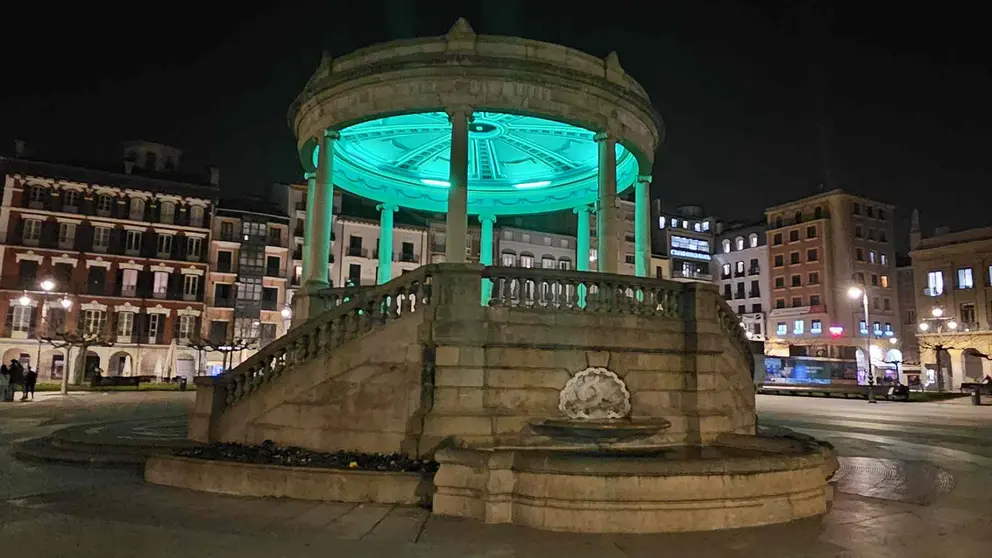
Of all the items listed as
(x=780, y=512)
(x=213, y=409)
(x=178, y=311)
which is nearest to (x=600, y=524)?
(x=780, y=512)

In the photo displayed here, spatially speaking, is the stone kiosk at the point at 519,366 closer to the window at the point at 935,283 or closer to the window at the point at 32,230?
the window at the point at 32,230

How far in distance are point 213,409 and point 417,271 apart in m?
5.37

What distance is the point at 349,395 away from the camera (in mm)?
12922

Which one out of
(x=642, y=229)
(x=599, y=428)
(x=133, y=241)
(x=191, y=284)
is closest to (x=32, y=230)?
(x=133, y=241)

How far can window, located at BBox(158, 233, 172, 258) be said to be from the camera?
66.3 metres

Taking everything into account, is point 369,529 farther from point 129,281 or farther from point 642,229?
point 129,281

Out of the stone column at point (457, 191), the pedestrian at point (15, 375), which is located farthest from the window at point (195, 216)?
the stone column at point (457, 191)

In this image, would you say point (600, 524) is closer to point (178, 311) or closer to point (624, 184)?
point (624, 184)

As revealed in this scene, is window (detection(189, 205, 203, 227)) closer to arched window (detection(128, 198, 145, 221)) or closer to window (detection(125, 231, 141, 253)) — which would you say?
arched window (detection(128, 198, 145, 221))

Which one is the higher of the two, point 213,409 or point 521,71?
point 521,71

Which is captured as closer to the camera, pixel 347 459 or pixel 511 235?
pixel 347 459

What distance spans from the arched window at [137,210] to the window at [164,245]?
250 cm

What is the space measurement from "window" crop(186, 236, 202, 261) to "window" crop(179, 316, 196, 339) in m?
6.02

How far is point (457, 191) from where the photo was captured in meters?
15.2
